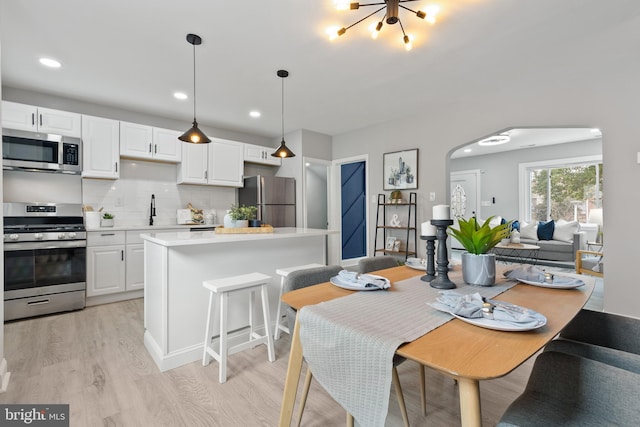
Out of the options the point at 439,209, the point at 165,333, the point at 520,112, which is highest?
the point at 520,112

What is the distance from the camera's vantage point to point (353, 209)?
6.10m

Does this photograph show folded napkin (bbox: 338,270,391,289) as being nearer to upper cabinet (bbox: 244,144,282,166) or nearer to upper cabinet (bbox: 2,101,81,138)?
upper cabinet (bbox: 2,101,81,138)

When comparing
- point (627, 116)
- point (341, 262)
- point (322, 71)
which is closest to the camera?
point (627, 116)

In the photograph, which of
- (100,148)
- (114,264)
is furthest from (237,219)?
(100,148)

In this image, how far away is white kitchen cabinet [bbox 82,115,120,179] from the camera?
3592 mm

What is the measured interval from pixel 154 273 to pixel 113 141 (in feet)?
7.81

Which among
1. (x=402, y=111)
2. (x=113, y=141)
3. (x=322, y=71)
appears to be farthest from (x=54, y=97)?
(x=402, y=111)

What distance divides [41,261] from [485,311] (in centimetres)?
411

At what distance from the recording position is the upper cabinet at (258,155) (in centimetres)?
503

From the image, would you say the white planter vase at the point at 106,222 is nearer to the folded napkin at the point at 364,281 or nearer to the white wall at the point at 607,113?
the folded napkin at the point at 364,281

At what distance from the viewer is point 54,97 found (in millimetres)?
3660

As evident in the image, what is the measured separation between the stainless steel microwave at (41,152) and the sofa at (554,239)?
261 inches

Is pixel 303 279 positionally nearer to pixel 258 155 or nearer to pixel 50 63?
pixel 50 63

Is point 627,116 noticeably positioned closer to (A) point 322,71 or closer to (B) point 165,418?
(A) point 322,71
